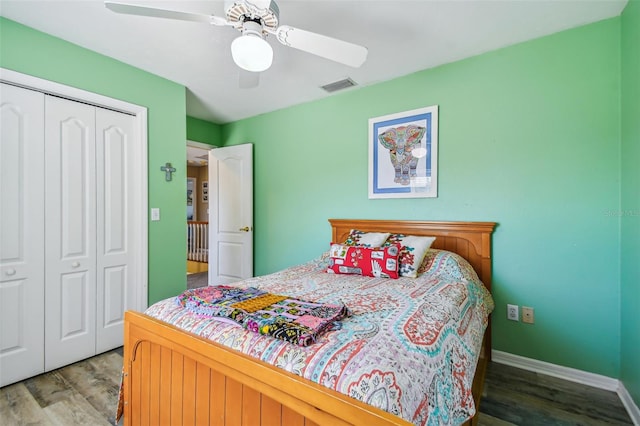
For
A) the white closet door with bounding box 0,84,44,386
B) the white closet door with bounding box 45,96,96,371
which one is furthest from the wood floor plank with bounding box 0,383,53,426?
the white closet door with bounding box 45,96,96,371

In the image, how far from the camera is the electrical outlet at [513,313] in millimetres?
2183

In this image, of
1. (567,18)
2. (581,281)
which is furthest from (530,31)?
(581,281)

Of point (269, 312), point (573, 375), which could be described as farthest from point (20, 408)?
point (573, 375)

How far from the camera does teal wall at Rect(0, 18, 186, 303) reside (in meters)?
2.05

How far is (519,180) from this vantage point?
216cm

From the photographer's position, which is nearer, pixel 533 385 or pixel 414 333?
pixel 414 333

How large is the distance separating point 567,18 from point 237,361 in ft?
8.90

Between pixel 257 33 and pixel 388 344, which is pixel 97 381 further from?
pixel 257 33

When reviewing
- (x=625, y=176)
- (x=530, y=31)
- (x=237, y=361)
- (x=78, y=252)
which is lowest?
(x=237, y=361)

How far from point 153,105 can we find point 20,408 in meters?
2.30

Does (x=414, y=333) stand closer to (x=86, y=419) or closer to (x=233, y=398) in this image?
(x=233, y=398)

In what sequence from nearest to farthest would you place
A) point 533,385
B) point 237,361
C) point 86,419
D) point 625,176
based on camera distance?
point 237,361, point 86,419, point 625,176, point 533,385

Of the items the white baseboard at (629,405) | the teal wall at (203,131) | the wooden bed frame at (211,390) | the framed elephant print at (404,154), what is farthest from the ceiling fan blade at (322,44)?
the teal wall at (203,131)

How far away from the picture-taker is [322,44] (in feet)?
5.00
